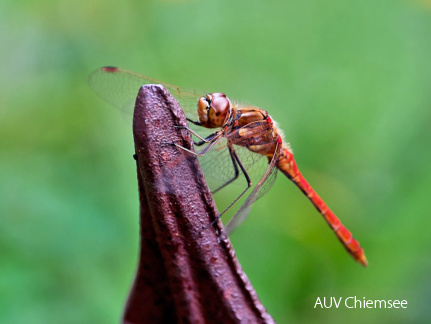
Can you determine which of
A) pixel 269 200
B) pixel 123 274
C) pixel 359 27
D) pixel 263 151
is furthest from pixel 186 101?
pixel 359 27

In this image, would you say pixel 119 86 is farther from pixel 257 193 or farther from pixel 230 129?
pixel 257 193

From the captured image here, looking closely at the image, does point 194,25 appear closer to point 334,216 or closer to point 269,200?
point 269,200

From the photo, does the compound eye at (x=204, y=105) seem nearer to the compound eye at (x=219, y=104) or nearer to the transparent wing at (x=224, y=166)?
the compound eye at (x=219, y=104)
